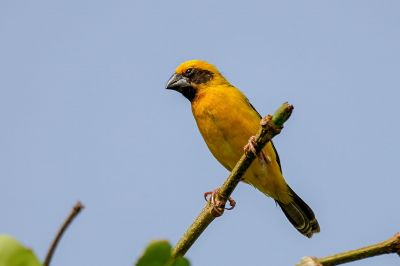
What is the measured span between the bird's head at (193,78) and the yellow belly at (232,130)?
0.35 m

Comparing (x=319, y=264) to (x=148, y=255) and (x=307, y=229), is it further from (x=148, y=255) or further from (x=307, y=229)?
(x=307, y=229)

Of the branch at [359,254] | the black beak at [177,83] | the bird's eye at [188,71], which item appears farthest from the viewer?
the bird's eye at [188,71]

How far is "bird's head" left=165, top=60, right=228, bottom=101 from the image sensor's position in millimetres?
7074

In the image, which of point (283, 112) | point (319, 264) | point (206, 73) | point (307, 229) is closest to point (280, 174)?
point (307, 229)

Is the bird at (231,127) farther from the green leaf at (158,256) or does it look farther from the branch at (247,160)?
the green leaf at (158,256)

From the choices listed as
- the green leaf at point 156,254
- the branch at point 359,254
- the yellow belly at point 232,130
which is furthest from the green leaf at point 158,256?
the yellow belly at point 232,130

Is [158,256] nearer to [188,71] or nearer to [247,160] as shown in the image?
[247,160]

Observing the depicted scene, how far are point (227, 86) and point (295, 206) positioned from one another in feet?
5.55

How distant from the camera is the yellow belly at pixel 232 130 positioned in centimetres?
615

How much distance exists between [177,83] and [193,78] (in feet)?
0.69

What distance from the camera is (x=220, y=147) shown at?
20.5 ft

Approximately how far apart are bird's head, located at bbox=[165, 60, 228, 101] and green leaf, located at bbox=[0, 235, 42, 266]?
233 inches

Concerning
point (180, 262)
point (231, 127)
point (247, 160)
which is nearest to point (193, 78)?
point (231, 127)

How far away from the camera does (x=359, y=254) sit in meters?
1.42
